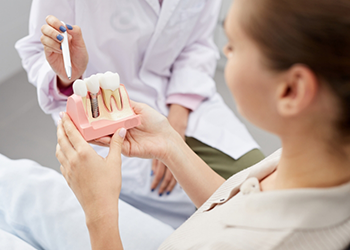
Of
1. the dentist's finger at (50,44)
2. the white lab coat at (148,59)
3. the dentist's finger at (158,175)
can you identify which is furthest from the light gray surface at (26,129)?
the dentist's finger at (50,44)

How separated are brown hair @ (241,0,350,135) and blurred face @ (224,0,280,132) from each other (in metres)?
0.02

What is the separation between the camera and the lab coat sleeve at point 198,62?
3.66 ft

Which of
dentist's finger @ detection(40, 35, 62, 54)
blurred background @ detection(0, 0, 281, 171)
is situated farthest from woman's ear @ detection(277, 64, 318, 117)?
blurred background @ detection(0, 0, 281, 171)

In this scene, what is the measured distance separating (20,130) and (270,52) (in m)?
1.58

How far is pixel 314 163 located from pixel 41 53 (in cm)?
86

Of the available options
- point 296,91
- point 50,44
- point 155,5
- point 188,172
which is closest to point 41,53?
point 50,44

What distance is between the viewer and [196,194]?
0.76 metres

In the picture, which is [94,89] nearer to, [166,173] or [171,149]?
[171,149]

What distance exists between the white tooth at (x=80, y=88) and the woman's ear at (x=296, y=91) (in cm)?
41

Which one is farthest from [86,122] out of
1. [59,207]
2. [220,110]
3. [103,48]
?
[220,110]

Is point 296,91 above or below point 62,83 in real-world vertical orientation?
above

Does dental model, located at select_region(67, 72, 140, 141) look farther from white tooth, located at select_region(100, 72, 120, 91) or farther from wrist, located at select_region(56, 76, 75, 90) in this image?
wrist, located at select_region(56, 76, 75, 90)

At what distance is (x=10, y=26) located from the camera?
5.09 ft

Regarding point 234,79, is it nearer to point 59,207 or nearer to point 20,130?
point 59,207
